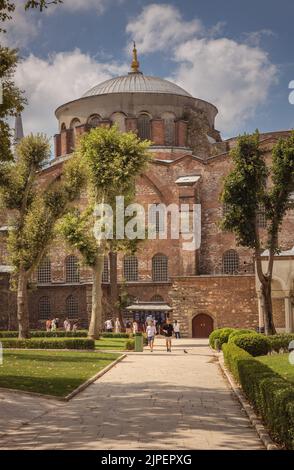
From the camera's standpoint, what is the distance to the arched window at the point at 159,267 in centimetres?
4241

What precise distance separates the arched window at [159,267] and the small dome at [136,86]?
1401 cm

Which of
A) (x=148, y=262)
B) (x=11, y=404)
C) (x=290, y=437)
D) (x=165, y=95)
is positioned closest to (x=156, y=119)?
(x=165, y=95)

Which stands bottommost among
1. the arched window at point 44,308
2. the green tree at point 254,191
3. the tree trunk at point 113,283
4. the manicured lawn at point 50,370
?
the manicured lawn at point 50,370

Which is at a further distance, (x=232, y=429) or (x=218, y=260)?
(x=218, y=260)

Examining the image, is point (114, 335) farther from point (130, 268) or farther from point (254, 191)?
point (254, 191)

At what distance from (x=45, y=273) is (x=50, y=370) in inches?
1082

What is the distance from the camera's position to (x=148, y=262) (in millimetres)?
42594

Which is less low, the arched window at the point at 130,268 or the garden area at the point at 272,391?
the arched window at the point at 130,268

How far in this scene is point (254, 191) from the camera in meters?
27.0

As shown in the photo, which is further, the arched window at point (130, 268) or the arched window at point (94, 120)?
the arched window at point (94, 120)

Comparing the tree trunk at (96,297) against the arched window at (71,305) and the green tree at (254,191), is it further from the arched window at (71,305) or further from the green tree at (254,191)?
the arched window at (71,305)

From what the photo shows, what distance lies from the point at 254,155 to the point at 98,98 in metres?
24.0

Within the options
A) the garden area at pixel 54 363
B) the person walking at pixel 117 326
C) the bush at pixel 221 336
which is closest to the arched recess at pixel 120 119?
the person walking at pixel 117 326
